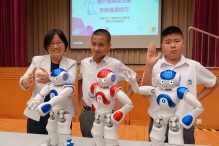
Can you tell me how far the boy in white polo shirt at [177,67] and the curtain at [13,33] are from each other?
3.08m

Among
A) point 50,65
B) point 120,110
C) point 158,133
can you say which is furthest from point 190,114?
point 50,65

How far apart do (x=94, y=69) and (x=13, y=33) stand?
9.57 ft

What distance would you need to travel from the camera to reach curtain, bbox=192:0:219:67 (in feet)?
11.0

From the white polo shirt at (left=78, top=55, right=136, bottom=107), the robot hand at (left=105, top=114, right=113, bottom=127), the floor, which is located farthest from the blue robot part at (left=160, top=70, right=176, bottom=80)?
the floor

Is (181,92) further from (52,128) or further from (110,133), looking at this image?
(52,128)

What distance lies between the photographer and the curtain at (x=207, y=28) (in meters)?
3.34

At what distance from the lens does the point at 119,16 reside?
398cm

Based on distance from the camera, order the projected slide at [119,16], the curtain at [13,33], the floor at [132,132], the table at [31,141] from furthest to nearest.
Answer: the projected slide at [119,16] < the curtain at [13,33] < the floor at [132,132] < the table at [31,141]

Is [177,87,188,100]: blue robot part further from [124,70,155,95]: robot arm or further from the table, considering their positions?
the table

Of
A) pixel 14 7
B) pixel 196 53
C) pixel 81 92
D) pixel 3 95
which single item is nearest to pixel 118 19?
pixel 196 53

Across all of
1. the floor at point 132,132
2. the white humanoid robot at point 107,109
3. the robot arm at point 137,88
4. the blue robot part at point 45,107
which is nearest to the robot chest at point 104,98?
the white humanoid robot at point 107,109

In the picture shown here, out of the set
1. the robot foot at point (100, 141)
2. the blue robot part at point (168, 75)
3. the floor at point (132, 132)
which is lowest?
the floor at point (132, 132)

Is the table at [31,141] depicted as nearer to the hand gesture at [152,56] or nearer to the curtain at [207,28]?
the hand gesture at [152,56]

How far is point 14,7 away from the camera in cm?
374
